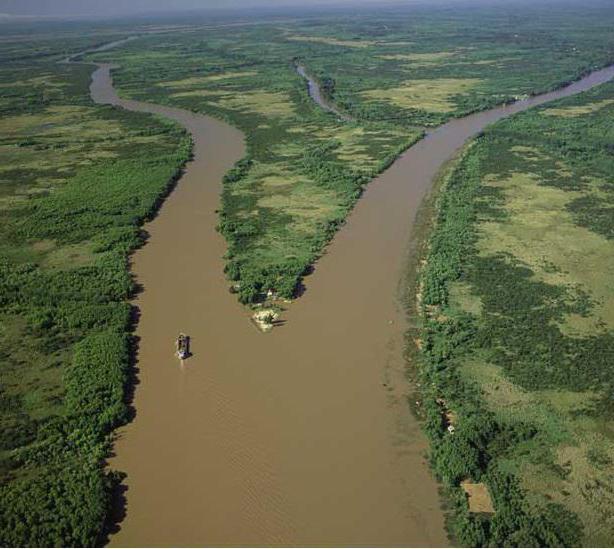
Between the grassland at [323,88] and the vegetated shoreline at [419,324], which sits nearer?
the vegetated shoreline at [419,324]

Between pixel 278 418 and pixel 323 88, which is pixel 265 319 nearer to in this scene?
pixel 278 418

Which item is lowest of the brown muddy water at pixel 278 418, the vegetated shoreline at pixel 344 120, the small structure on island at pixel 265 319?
the brown muddy water at pixel 278 418

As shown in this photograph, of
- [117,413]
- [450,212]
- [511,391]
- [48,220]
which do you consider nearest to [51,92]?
[48,220]

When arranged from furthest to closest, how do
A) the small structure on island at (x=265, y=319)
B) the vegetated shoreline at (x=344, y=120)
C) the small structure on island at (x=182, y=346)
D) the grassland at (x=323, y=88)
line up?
the grassland at (x=323, y=88)
the vegetated shoreline at (x=344, y=120)
the small structure on island at (x=265, y=319)
the small structure on island at (x=182, y=346)

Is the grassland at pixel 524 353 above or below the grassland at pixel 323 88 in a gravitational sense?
below

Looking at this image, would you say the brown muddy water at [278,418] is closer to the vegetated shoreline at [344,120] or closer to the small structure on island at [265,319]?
the small structure on island at [265,319]

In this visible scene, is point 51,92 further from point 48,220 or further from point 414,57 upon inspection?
point 414,57

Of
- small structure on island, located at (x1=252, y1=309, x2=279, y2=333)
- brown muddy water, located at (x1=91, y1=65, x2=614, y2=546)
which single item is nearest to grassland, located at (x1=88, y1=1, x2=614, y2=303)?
small structure on island, located at (x1=252, y1=309, x2=279, y2=333)

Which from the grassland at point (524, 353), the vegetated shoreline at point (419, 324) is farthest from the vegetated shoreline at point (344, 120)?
the grassland at point (524, 353)
